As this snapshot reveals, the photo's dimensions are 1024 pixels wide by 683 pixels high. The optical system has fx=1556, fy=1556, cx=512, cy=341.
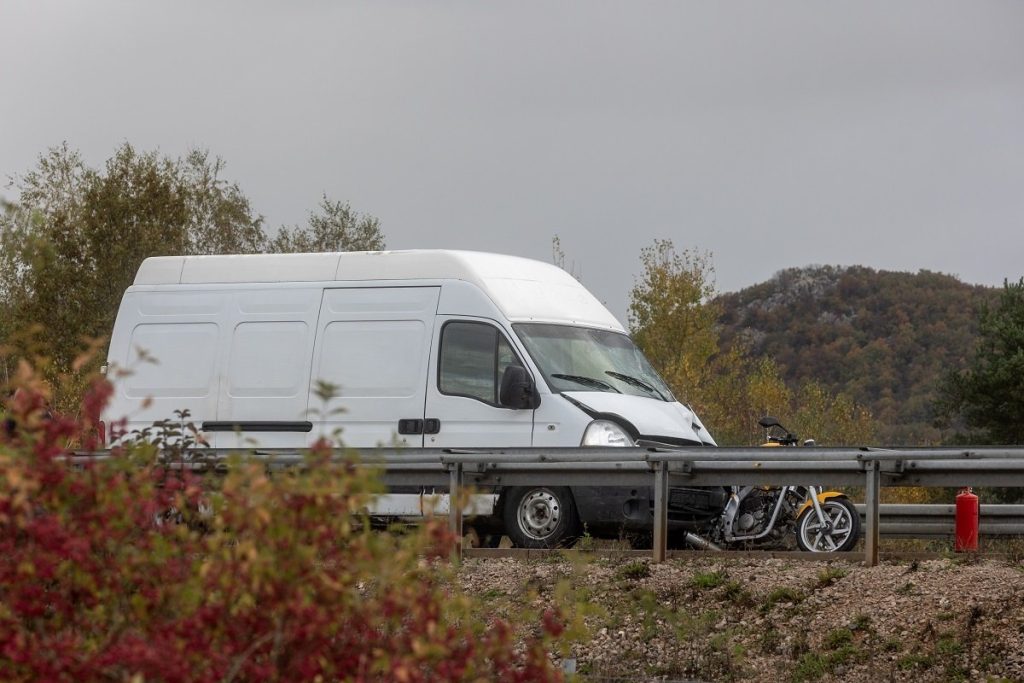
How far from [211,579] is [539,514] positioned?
8.49 meters

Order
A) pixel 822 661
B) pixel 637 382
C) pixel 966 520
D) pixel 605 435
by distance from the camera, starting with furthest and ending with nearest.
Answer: pixel 637 382 → pixel 966 520 → pixel 605 435 → pixel 822 661

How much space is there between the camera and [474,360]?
42.9 ft

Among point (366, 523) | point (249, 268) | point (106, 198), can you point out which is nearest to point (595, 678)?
point (366, 523)

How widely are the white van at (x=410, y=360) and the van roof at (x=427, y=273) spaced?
0.06 feet

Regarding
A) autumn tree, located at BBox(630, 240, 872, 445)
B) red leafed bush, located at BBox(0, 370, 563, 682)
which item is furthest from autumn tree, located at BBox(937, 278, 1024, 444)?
red leafed bush, located at BBox(0, 370, 563, 682)

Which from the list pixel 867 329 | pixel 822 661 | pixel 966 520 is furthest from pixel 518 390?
pixel 867 329

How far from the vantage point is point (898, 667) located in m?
8.44

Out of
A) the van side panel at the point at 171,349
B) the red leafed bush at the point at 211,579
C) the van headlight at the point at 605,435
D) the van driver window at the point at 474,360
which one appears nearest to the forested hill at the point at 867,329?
the van side panel at the point at 171,349

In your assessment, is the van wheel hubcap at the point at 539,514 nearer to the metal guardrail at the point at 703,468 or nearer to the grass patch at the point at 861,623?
the metal guardrail at the point at 703,468

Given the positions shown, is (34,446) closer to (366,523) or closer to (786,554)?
(366,523)

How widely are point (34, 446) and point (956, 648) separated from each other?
594cm

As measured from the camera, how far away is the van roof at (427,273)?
13391 millimetres

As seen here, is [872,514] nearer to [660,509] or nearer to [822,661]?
[660,509]

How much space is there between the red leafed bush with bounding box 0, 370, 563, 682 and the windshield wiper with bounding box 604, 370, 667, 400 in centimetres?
930
